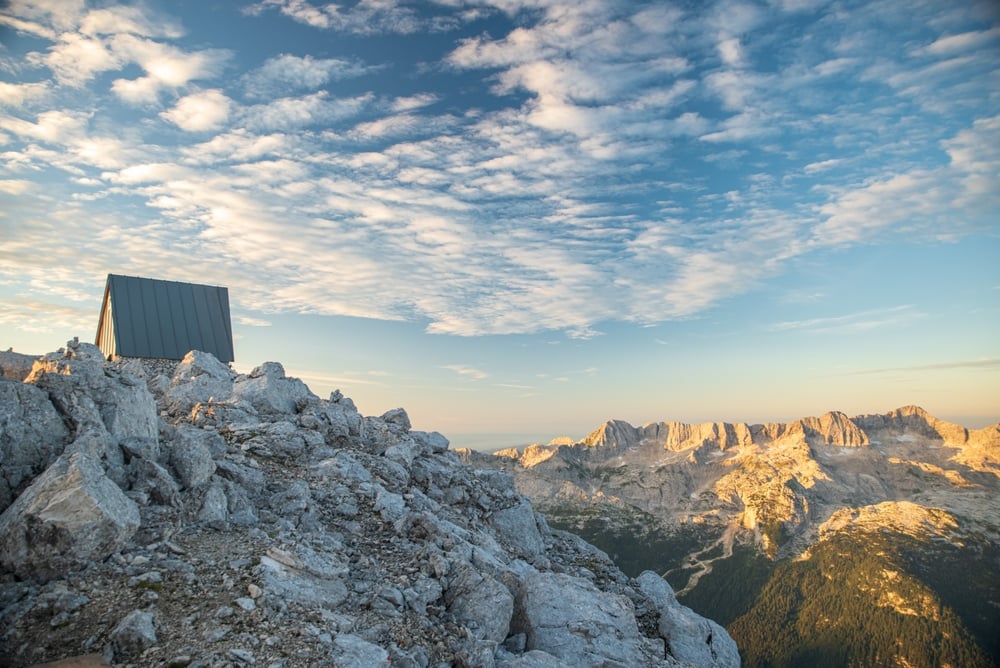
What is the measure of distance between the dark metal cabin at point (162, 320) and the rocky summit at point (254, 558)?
18.6 meters

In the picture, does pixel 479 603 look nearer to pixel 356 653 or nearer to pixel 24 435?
pixel 356 653

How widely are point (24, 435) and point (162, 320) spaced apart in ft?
110

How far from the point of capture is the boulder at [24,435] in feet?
52.9

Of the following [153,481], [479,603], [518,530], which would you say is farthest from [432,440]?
Answer: [153,481]

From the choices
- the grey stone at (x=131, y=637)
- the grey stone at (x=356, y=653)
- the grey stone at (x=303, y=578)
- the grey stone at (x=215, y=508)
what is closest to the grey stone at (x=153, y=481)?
the grey stone at (x=215, y=508)

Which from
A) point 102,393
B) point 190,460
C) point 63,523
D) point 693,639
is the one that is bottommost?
point 693,639

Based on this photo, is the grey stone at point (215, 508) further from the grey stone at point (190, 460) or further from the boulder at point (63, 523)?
the boulder at point (63, 523)

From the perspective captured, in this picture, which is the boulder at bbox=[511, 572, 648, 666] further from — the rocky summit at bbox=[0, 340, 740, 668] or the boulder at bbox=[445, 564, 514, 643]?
Answer: the boulder at bbox=[445, 564, 514, 643]

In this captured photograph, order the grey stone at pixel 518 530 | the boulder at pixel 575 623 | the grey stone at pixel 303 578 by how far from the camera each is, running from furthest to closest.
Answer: the grey stone at pixel 518 530 < the boulder at pixel 575 623 < the grey stone at pixel 303 578

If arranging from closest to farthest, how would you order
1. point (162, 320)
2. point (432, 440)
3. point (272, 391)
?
point (272, 391) < point (432, 440) < point (162, 320)

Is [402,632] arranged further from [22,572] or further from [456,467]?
[456,467]

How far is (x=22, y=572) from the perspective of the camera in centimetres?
1369

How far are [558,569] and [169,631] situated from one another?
19.4m

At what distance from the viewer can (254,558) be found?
16.4m
